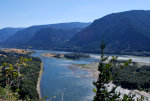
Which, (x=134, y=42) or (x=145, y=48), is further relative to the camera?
(x=134, y=42)

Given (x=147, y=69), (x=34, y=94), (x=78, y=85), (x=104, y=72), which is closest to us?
(x=104, y=72)

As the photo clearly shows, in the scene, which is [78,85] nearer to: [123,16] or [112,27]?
[112,27]

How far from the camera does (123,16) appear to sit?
13038 centimetres

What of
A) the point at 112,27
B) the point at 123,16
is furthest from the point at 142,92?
the point at 123,16

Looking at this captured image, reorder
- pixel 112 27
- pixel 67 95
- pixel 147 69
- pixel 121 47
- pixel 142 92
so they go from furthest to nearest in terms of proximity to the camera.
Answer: pixel 112 27
pixel 121 47
pixel 147 69
pixel 142 92
pixel 67 95

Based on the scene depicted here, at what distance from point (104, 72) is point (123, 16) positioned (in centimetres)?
→ 13548

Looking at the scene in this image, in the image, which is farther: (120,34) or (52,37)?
(52,37)

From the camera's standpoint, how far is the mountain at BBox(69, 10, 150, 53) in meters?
93.2

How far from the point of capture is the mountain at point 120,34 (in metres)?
93.2

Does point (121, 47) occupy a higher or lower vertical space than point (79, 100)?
higher

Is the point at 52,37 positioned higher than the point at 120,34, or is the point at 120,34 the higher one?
the point at 52,37

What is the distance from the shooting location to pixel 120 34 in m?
109

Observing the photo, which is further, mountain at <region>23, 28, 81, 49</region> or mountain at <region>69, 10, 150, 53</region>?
mountain at <region>23, 28, 81, 49</region>

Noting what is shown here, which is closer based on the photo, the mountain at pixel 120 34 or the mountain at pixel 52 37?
the mountain at pixel 120 34
